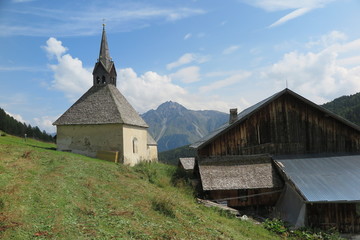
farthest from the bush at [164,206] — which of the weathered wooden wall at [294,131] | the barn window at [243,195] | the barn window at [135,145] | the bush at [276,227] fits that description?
the barn window at [135,145]

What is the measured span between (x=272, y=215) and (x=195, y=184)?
6075 millimetres

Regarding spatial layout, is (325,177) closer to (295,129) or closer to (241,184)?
(295,129)

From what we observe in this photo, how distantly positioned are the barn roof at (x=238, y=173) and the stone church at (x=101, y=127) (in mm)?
10389

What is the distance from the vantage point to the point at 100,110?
97.6 feet

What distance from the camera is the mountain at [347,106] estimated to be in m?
112

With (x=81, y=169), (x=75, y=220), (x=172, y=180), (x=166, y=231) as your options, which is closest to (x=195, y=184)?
(x=172, y=180)

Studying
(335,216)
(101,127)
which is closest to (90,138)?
(101,127)

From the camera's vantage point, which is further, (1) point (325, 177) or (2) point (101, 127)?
(2) point (101, 127)

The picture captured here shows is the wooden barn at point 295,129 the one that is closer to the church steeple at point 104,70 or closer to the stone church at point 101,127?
the stone church at point 101,127

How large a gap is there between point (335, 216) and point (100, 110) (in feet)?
77.0

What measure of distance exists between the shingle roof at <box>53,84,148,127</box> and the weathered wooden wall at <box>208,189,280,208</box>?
41.7 ft

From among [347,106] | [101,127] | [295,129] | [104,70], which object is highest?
[347,106]

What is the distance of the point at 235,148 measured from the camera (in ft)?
72.9

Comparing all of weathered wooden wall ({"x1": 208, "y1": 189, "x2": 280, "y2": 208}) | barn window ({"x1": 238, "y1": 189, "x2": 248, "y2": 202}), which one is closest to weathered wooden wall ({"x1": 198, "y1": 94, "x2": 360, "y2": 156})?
weathered wooden wall ({"x1": 208, "y1": 189, "x2": 280, "y2": 208})
